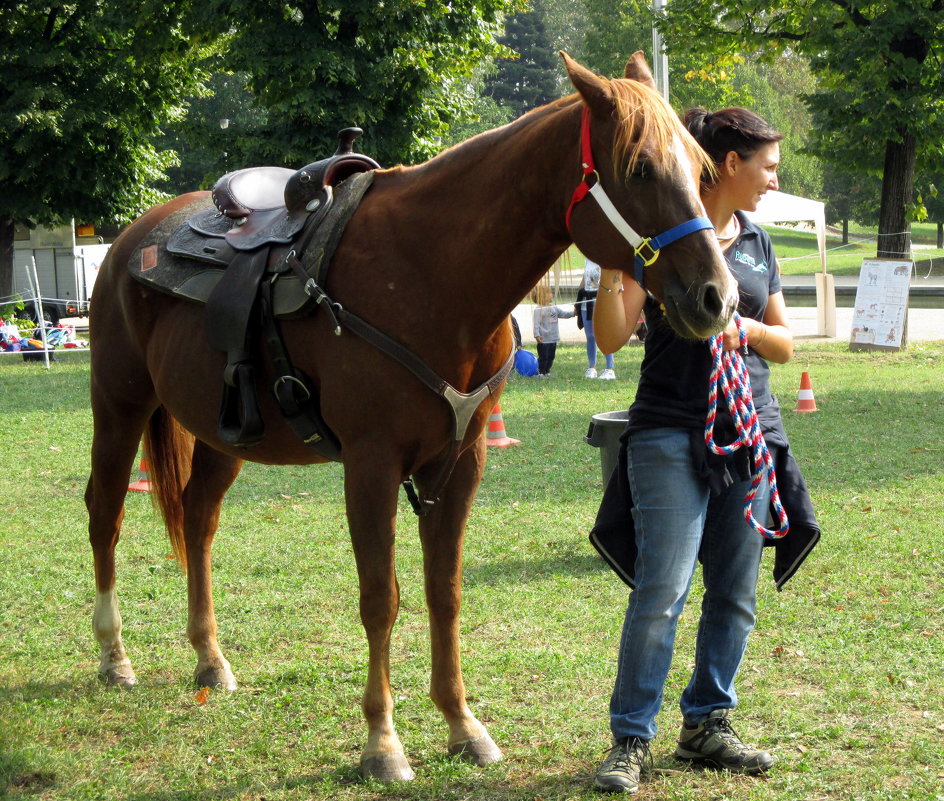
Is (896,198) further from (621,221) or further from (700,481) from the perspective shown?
(621,221)

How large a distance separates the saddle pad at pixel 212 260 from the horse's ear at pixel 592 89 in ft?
3.54

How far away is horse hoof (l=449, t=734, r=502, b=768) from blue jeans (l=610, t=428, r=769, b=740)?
51 centimetres

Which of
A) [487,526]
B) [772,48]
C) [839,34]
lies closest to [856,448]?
[487,526]

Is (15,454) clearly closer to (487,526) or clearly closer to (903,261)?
(487,526)

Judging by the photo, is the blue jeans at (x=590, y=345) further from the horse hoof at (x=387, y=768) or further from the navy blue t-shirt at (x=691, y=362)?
the horse hoof at (x=387, y=768)

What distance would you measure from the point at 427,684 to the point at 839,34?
15462mm

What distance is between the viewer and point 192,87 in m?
22.3

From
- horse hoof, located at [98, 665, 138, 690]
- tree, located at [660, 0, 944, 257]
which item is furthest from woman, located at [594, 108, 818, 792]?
tree, located at [660, 0, 944, 257]

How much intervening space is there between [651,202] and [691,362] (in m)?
0.65

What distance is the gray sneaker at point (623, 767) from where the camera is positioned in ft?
10.9

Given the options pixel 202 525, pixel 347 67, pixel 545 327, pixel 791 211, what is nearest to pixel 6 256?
pixel 347 67

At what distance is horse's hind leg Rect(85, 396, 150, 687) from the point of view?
461 cm

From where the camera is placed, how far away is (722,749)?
348 cm

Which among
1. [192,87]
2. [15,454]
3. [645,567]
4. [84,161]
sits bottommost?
[15,454]
